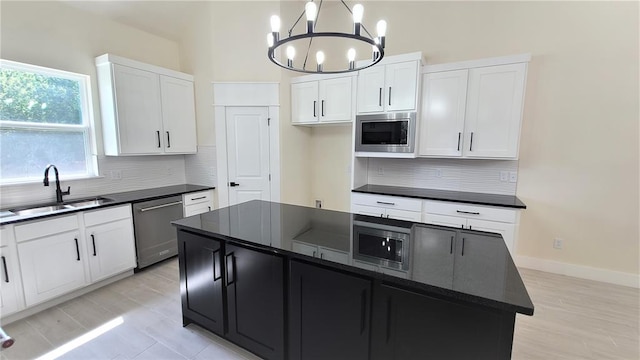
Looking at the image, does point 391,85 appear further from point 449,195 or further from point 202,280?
point 202,280

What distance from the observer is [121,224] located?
2.94 metres

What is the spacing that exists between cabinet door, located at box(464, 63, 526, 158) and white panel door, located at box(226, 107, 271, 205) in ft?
8.41

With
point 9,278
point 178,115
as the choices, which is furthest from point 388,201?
point 9,278

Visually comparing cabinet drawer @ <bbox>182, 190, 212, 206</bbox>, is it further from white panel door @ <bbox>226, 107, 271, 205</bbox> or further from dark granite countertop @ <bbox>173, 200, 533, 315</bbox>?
dark granite countertop @ <bbox>173, 200, 533, 315</bbox>

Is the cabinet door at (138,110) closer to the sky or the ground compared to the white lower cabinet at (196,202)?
closer to the sky

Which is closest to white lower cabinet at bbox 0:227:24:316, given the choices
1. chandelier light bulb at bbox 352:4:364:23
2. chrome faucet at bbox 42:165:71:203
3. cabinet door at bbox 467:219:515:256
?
chrome faucet at bbox 42:165:71:203

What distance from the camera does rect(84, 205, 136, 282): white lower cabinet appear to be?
2.72 metres

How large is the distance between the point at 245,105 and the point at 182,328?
271cm

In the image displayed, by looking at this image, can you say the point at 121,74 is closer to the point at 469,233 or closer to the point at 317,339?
the point at 317,339

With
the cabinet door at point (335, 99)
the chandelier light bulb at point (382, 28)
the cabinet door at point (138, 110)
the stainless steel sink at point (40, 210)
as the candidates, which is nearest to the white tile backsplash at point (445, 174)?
the cabinet door at point (335, 99)

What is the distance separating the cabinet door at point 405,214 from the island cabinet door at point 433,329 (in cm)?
203

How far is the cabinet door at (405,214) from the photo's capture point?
10.4ft

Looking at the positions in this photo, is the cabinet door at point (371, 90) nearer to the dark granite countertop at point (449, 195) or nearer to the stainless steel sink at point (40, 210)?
the dark granite countertop at point (449, 195)

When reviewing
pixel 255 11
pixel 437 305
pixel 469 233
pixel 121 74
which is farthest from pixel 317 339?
pixel 255 11
